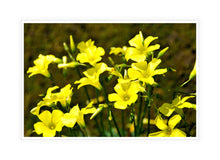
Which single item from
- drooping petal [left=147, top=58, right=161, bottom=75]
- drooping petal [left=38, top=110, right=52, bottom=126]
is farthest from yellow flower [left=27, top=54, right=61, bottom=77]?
drooping petal [left=147, top=58, right=161, bottom=75]

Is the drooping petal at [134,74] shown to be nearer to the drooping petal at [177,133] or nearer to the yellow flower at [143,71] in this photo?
the yellow flower at [143,71]

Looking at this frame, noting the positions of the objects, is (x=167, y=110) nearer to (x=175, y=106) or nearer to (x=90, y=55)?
(x=175, y=106)

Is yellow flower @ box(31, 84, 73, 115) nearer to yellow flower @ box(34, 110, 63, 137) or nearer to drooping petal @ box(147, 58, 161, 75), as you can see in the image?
yellow flower @ box(34, 110, 63, 137)

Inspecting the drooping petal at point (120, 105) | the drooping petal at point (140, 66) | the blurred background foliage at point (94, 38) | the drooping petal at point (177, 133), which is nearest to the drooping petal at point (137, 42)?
the drooping petal at point (140, 66)

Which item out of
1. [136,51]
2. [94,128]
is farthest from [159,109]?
[94,128]

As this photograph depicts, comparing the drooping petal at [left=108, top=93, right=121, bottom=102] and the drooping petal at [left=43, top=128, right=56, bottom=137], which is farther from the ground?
the drooping petal at [left=108, top=93, right=121, bottom=102]
